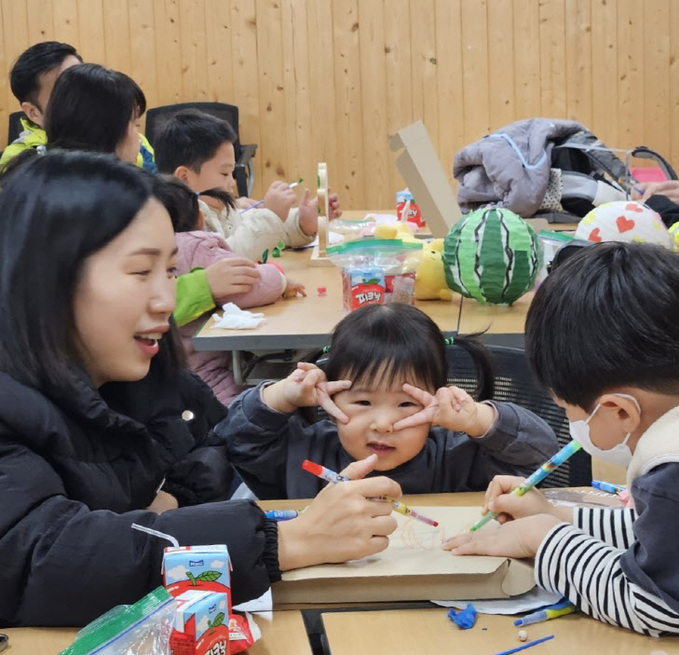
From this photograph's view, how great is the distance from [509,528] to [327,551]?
230 mm

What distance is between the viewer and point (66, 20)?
6.90m

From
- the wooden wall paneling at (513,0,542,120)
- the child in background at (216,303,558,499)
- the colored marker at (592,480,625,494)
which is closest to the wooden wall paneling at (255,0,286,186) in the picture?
the wooden wall paneling at (513,0,542,120)

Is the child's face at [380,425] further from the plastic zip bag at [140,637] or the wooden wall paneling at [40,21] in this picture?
the wooden wall paneling at [40,21]

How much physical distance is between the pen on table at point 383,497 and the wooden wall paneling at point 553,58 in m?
5.85

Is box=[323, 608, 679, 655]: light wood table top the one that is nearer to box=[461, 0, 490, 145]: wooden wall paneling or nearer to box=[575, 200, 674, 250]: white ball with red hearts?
box=[575, 200, 674, 250]: white ball with red hearts

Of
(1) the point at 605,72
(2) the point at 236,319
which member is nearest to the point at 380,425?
(2) the point at 236,319

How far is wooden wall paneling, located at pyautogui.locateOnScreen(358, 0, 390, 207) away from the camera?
680 cm

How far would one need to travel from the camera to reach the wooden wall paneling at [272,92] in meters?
6.83

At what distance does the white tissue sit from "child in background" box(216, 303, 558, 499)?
0.80 meters

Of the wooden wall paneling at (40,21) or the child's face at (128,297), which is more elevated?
the wooden wall paneling at (40,21)

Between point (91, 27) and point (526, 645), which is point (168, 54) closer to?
point (91, 27)

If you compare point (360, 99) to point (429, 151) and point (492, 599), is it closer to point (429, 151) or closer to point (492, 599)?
point (429, 151)

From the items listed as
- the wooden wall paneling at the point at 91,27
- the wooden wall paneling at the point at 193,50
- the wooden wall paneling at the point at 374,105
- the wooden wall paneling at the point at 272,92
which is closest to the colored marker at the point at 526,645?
the wooden wall paneling at the point at 374,105

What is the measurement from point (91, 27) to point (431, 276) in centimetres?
485
